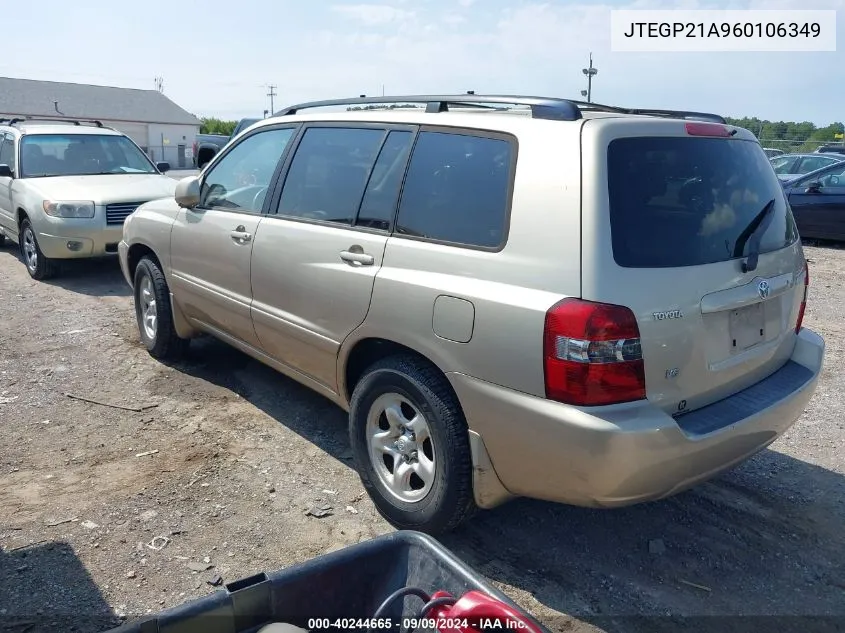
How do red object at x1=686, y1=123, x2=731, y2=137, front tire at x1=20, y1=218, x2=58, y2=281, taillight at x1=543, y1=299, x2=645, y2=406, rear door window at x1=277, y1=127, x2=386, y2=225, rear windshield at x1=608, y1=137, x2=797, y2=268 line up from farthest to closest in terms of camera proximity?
1. front tire at x1=20, y1=218, x2=58, y2=281
2. rear door window at x1=277, y1=127, x2=386, y2=225
3. red object at x1=686, y1=123, x2=731, y2=137
4. rear windshield at x1=608, y1=137, x2=797, y2=268
5. taillight at x1=543, y1=299, x2=645, y2=406

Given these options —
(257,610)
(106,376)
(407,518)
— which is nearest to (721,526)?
(407,518)

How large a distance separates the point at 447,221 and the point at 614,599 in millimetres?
1747

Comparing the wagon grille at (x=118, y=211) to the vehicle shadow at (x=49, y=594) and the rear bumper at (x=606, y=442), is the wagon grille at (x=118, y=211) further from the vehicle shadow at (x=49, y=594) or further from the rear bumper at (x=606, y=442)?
the rear bumper at (x=606, y=442)

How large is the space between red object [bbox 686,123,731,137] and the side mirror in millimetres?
3227

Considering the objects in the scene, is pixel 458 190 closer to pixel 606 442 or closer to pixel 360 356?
pixel 360 356

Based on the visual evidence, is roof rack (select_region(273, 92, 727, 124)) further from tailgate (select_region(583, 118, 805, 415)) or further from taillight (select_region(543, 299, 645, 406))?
taillight (select_region(543, 299, 645, 406))

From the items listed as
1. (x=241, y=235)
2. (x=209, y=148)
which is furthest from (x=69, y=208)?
(x=241, y=235)

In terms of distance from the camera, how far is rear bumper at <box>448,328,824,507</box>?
2629mm

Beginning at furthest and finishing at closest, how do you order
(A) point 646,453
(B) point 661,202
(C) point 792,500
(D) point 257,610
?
(C) point 792,500 → (B) point 661,202 → (A) point 646,453 → (D) point 257,610

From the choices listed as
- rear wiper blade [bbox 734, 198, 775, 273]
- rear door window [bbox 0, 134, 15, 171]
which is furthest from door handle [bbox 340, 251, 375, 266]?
rear door window [bbox 0, 134, 15, 171]

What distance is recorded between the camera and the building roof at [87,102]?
53250 mm

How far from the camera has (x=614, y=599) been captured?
9.86ft

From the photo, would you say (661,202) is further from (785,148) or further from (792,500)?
(785,148)

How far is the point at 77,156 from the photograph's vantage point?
9516mm
